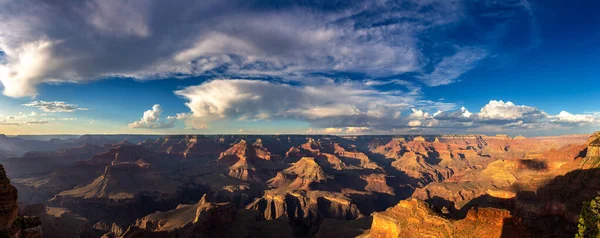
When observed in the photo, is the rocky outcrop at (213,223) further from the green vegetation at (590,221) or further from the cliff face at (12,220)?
the green vegetation at (590,221)

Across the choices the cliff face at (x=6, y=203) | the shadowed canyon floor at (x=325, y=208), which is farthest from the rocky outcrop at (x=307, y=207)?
the cliff face at (x=6, y=203)

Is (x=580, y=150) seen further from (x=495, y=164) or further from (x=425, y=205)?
(x=425, y=205)

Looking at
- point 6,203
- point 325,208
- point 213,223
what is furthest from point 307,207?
point 6,203

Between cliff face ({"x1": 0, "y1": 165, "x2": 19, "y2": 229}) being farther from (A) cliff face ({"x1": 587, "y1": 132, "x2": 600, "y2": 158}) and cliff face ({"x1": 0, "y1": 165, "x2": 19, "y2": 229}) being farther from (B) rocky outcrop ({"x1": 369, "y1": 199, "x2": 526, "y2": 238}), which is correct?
(A) cliff face ({"x1": 587, "y1": 132, "x2": 600, "y2": 158})

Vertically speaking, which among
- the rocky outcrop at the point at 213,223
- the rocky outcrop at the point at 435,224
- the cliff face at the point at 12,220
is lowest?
the rocky outcrop at the point at 213,223

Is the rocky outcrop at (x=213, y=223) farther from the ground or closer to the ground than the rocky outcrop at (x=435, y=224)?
closer to the ground

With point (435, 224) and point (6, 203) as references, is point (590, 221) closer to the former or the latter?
point (435, 224)

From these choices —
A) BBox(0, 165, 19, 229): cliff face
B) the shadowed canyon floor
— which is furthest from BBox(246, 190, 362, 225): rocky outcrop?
BBox(0, 165, 19, 229): cliff face

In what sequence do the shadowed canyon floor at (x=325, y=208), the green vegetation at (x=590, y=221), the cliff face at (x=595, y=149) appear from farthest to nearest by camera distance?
the cliff face at (x=595, y=149) < the shadowed canyon floor at (x=325, y=208) < the green vegetation at (x=590, y=221)

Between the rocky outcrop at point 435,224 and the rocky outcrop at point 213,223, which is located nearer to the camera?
the rocky outcrop at point 435,224
